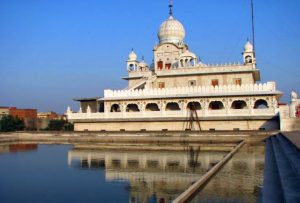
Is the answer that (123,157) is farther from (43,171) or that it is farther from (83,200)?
(83,200)

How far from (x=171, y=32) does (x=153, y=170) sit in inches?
1119

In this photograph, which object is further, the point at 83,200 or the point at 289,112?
the point at 289,112

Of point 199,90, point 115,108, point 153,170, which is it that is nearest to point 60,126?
point 115,108

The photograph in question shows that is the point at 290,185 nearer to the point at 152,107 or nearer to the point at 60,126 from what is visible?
the point at 152,107

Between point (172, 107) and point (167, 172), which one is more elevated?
point (172, 107)

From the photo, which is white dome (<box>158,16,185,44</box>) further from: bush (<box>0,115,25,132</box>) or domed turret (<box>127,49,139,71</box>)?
bush (<box>0,115,25,132</box>)

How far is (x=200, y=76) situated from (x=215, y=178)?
23321mm

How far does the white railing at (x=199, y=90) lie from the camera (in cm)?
2775

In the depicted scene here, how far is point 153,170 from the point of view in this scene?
1259 cm

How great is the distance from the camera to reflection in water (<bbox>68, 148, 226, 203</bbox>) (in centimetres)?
891

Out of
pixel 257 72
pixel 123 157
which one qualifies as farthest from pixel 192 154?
pixel 257 72

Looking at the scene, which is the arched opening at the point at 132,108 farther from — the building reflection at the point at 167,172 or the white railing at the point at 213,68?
the building reflection at the point at 167,172

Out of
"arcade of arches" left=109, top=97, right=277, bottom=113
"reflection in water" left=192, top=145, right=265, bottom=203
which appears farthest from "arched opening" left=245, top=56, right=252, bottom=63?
"reflection in water" left=192, top=145, right=265, bottom=203

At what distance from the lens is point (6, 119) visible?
125 ft
